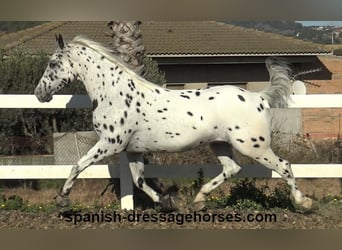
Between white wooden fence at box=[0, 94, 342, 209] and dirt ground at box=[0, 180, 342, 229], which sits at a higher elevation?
white wooden fence at box=[0, 94, 342, 209]

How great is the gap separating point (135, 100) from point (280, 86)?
5.11 feet

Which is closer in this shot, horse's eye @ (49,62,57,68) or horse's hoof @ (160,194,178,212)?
horse's eye @ (49,62,57,68)

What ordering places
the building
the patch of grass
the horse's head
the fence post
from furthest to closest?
the building < the fence post < the patch of grass < the horse's head

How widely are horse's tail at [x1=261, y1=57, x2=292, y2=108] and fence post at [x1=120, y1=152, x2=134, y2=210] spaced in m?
1.75

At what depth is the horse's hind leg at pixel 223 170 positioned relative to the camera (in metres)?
6.21

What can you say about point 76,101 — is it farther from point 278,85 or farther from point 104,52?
point 278,85

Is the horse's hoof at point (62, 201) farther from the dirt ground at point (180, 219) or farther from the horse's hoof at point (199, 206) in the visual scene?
the horse's hoof at point (199, 206)

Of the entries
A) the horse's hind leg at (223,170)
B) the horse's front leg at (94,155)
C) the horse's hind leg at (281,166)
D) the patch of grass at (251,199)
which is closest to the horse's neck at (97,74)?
the horse's front leg at (94,155)

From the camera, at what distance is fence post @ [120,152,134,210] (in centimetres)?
676

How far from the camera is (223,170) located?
20.7ft

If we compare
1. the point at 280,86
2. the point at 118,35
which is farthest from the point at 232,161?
the point at 118,35

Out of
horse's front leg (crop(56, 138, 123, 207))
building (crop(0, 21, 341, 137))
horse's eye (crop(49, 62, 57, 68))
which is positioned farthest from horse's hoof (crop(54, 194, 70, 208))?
building (crop(0, 21, 341, 137))

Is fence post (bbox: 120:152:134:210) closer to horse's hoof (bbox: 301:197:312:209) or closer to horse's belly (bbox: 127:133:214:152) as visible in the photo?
horse's belly (bbox: 127:133:214:152)

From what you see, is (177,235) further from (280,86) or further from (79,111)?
(79,111)
